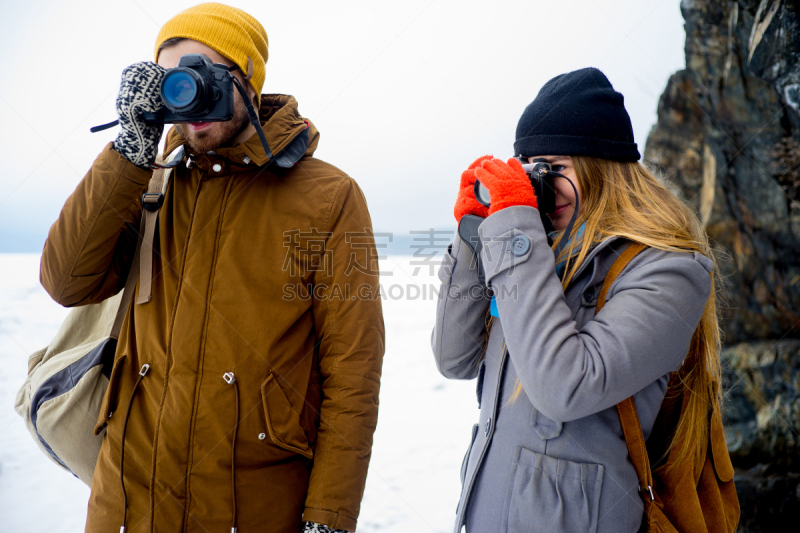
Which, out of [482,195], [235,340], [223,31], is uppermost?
[223,31]

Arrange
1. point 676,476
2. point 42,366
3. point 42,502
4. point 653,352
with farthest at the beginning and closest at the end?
point 42,502 < point 42,366 < point 676,476 < point 653,352

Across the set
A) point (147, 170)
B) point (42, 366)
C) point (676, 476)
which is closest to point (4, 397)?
point (42, 366)

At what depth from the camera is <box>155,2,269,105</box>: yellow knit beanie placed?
1.26 meters

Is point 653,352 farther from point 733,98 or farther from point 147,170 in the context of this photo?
point 733,98

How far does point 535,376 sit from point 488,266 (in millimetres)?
230

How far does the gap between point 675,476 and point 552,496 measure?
0.27 metres

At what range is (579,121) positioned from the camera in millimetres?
1137

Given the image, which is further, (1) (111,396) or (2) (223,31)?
(2) (223,31)

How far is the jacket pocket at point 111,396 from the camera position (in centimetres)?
116

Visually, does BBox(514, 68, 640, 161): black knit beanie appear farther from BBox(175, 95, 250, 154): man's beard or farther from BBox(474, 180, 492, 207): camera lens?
BBox(175, 95, 250, 154): man's beard

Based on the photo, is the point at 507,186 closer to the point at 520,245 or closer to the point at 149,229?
the point at 520,245

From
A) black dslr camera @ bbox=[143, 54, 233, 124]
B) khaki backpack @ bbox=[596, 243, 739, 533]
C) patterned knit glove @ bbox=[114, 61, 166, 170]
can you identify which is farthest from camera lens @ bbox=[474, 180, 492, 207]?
patterned knit glove @ bbox=[114, 61, 166, 170]

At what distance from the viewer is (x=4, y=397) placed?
2.96 metres

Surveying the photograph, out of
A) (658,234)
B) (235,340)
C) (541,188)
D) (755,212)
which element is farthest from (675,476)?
(755,212)
